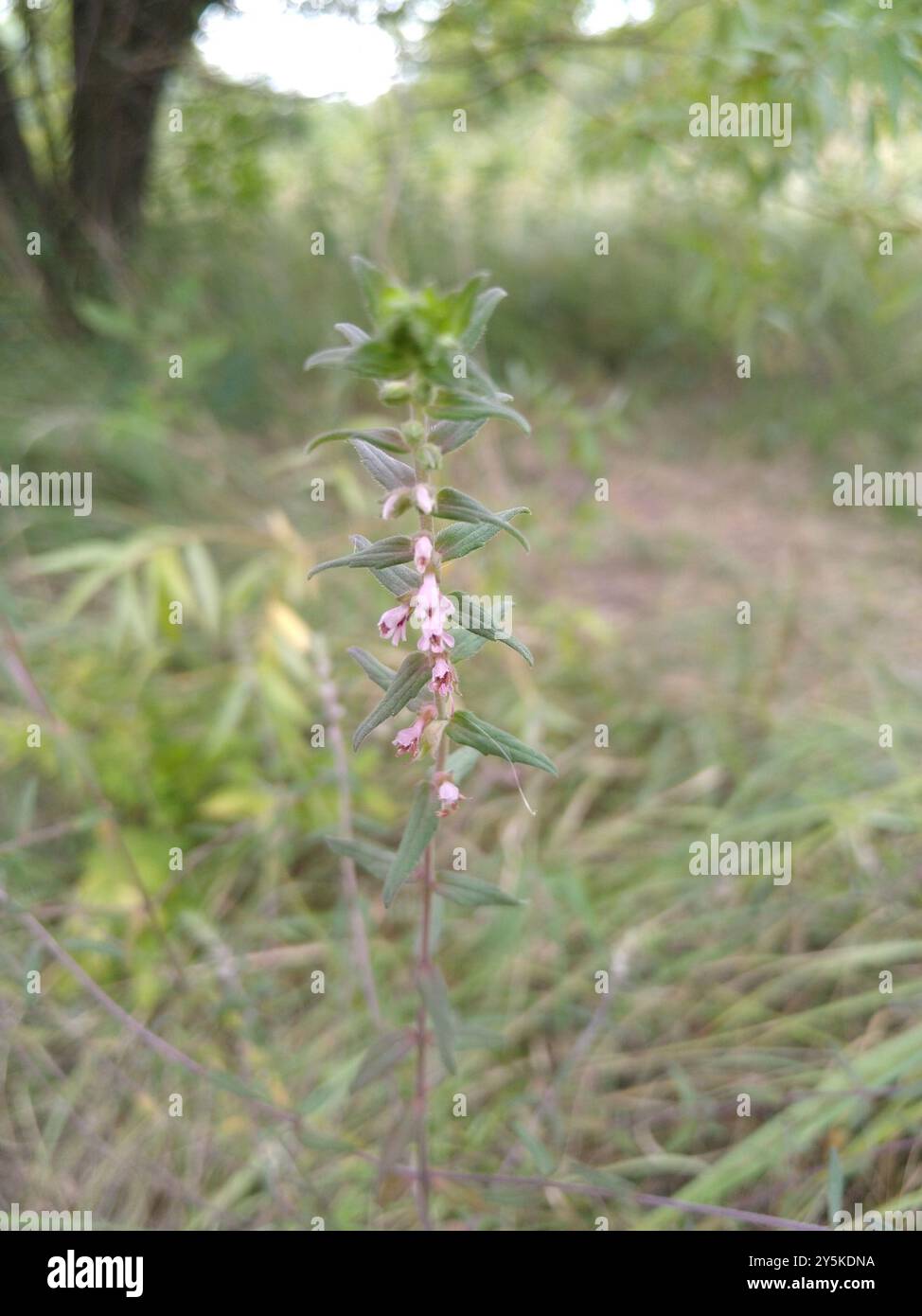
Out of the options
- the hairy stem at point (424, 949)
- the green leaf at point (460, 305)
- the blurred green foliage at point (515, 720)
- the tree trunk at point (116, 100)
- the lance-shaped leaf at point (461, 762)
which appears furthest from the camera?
the tree trunk at point (116, 100)

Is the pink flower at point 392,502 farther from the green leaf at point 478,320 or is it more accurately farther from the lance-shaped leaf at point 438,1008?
the lance-shaped leaf at point 438,1008

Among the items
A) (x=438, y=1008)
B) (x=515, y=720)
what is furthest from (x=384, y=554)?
(x=515, y=720)

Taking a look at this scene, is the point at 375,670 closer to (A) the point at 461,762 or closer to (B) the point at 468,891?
(A) the point at 461,762

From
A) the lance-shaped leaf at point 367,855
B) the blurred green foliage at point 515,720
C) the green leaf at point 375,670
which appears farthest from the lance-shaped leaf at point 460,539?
the blurred green foliage at point 515,720

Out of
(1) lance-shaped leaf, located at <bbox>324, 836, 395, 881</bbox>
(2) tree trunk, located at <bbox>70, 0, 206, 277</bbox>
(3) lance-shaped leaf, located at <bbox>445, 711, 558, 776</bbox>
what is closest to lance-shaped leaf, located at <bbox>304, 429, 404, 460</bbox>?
(3) lance-shaped leaf, located at <bbox>445, 711, 558, 776</bbox>
